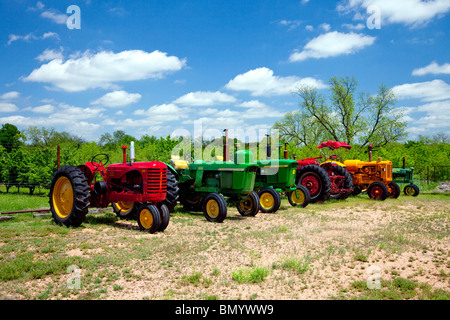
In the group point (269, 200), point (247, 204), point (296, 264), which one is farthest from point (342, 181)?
point (296, 264)

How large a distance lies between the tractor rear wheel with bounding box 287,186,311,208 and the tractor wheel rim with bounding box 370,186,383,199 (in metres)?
4.39

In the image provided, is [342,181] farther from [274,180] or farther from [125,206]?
[125,206]

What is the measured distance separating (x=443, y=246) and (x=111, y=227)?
636cm

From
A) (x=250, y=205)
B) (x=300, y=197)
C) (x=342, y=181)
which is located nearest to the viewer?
(x=250, y=205)

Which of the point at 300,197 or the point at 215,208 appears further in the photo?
the point at 300,197

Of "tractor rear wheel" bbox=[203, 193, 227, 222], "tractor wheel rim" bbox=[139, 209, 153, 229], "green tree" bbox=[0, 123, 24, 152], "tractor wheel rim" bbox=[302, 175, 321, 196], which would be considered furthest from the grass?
"green tree" bbox=[0, 123, 24, 152]

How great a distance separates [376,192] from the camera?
14.4m

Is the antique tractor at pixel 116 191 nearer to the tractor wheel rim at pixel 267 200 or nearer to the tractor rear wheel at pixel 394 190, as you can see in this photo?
the tractor wheel rim at pixel 267 200

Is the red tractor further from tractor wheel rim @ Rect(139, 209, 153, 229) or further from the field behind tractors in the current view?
tractor wheel rim @ Rect(139, 209, 153, 229)

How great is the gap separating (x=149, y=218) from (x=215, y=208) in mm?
2084

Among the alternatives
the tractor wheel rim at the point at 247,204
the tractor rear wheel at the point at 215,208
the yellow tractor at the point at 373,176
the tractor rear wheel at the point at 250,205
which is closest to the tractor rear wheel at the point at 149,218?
the tractor rear wheel at the point at 215,208

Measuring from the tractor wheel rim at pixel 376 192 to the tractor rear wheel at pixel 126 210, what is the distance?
1003 cm

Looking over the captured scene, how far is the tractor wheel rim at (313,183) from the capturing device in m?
12.8
